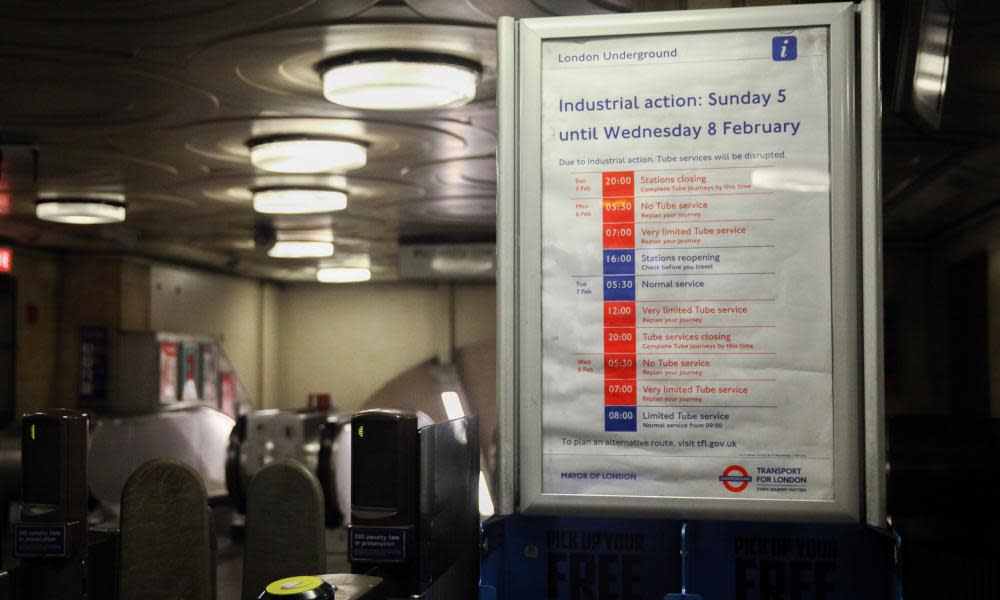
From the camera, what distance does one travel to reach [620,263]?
1605 millimetres

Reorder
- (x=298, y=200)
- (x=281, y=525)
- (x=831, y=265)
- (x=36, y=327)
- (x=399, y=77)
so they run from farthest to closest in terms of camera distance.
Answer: (x=36, y=327), (x=298, y=200), (x=399, y=77), (x=281, y=525), (x=831, y=265)

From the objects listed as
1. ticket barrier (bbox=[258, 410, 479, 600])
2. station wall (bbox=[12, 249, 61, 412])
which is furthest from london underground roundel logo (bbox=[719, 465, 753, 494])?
station wall (bbox=[12, 249, 61, 412])

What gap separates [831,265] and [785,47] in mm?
340

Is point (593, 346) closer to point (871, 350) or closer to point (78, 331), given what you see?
point (871, 350)

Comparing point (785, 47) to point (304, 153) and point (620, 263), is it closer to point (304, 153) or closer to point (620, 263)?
point (620, 263)

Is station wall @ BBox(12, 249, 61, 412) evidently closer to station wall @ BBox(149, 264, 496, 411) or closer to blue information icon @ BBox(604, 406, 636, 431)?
station wall @ BBox(149, 264, 496, 411)

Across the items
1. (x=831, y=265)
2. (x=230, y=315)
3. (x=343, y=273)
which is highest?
(x=343, y=273)

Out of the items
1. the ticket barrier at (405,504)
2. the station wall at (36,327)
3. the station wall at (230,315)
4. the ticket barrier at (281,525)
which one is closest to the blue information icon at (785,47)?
the ticket barrier at (405,504)

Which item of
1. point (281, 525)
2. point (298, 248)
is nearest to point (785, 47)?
point (281, 525)

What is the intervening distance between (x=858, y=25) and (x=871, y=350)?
497mm

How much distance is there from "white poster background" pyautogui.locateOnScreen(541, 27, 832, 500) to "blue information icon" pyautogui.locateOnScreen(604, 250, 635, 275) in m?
0.01

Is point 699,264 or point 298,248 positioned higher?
point 298,248

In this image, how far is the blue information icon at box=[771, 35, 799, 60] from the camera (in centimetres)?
158

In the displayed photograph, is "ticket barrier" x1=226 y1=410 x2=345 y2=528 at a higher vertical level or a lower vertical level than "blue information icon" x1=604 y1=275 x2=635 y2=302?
lower
